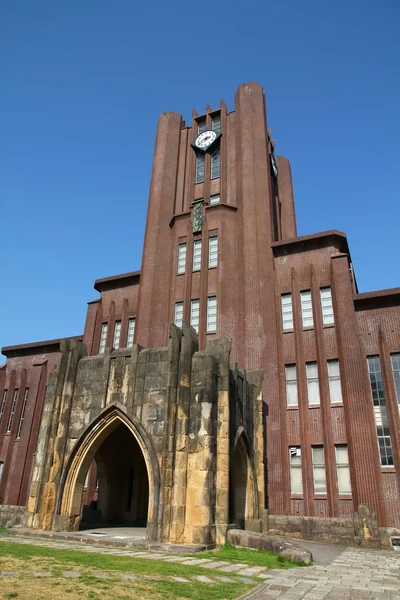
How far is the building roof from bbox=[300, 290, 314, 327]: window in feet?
35.2

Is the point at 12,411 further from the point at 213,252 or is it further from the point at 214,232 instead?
the point at 214,232

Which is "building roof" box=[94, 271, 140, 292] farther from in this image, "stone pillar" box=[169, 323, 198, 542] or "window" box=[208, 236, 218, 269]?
"stone pillar" box=[169, 323, 198, 542]

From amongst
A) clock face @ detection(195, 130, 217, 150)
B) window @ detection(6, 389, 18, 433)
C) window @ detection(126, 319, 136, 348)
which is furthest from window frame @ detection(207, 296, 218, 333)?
window @ detection(6, 389, 18, 433)

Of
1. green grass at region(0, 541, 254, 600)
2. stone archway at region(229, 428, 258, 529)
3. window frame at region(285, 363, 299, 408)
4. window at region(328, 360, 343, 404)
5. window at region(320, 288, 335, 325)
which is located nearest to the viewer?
green grass at region(0, 541, 254, 600)

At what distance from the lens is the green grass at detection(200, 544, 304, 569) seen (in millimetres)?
10549

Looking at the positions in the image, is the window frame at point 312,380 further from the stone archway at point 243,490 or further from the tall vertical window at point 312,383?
the stone archway at point 243,490

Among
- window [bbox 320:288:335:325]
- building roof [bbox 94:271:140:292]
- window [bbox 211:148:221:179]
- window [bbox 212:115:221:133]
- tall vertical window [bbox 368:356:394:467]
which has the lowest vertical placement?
tall vertical window [bbox 368:356:394:467]

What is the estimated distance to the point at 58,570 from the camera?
7820mm

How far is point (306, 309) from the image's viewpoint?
76.5 ft

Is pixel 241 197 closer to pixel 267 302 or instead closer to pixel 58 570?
pixel 267 302

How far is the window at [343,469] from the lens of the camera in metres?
19.2

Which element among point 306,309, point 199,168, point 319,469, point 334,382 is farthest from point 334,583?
point 199,168

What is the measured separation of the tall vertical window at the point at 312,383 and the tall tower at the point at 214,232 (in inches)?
82.8

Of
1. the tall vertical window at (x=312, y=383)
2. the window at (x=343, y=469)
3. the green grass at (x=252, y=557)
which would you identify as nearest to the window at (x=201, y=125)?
the tall vertical window at (x=312, y=383)
